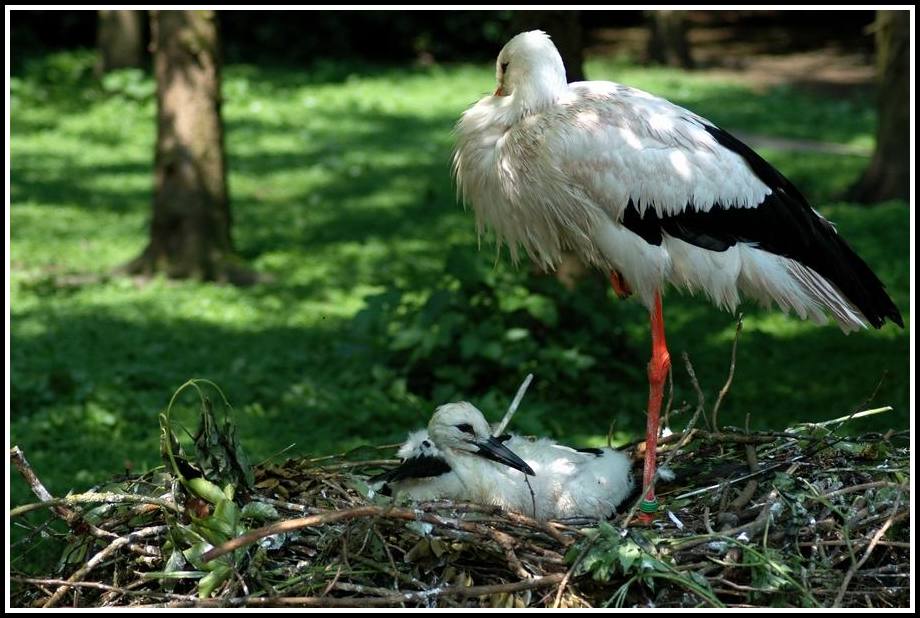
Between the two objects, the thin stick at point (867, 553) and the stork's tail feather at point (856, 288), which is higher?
the stork's tail feather at point (856, 288)

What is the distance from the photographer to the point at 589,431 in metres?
7.02

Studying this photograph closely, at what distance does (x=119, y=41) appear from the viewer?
1692cm

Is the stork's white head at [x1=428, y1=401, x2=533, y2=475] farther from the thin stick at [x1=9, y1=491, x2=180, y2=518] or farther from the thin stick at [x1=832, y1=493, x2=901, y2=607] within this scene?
the thin stick at [x1=832, y1=493, x2=901, y2=607]

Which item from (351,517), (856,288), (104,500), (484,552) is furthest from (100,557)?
(856,288)

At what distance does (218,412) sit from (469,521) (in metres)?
3.50

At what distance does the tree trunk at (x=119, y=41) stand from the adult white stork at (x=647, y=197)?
13037 millimetres

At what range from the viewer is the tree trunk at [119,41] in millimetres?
16844

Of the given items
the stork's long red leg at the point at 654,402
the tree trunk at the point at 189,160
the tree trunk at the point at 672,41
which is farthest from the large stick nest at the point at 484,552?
the tree trunk at the point at 672,41

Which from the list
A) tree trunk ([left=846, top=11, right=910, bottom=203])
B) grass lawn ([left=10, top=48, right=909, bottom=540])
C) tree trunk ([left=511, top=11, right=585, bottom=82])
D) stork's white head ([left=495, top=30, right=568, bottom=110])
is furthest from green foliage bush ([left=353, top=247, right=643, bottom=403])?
tree trunk ([left=846, top=11, right=910, bottom=203])

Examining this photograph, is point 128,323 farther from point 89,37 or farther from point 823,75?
point 823,75

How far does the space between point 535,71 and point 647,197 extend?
695 mm

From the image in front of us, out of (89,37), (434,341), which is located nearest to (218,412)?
(434,341)

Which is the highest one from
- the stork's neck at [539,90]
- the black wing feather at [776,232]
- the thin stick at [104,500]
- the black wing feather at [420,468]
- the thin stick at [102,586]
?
the stork's neck at [539,90]

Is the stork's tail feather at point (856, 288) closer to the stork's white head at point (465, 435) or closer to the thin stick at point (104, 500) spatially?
the stork's white head at point (465, 435)
